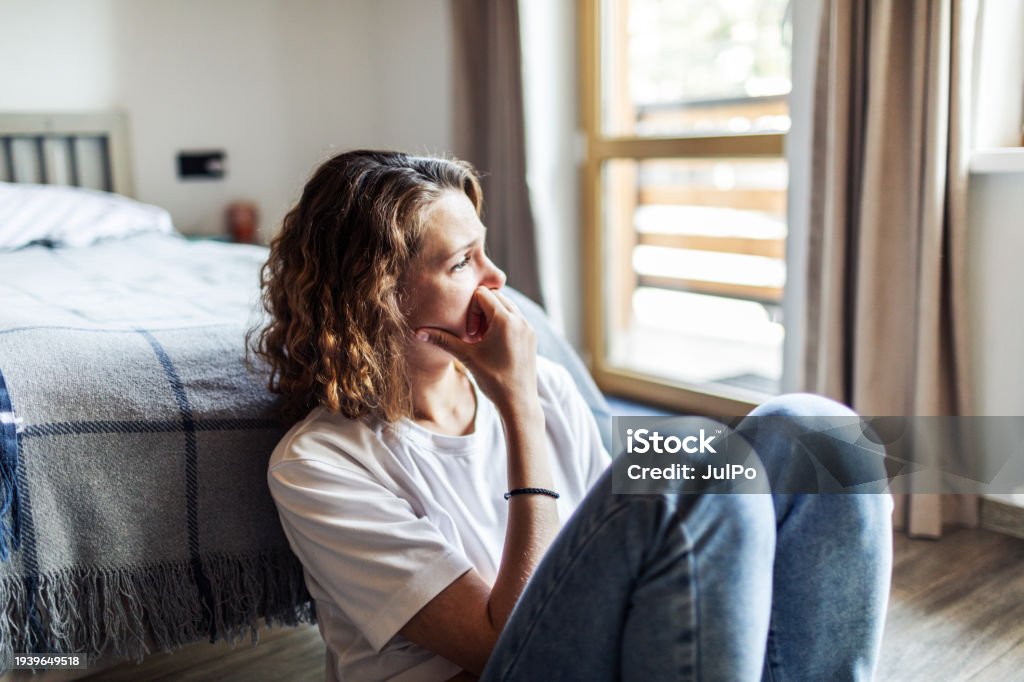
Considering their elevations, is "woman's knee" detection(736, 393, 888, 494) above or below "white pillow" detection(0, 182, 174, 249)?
below

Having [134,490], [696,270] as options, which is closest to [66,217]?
[134,490]

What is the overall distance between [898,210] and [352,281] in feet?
4.69

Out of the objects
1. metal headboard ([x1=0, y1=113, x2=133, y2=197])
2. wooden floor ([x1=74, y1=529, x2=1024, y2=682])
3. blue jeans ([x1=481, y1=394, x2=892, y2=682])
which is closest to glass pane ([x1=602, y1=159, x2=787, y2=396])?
wooden floor ([x1=74, y1=529, x2=1024, y2=682])

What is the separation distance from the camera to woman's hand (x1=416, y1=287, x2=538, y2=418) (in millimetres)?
1063

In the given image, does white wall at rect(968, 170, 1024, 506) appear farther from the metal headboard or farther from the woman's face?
the metal headboard

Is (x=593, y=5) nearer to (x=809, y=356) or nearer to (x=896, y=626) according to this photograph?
(x=809, y=356)

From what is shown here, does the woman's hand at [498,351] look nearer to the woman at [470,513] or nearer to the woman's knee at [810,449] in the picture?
the woman at [470,513]

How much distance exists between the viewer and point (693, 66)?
10.0 feet

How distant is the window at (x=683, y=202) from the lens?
286cm

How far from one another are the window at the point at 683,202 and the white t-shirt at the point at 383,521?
1805mm

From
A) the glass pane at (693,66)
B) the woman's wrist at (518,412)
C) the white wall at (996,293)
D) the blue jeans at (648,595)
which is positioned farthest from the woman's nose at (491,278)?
the glass pane at (693,66)

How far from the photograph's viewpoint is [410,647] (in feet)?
3.21

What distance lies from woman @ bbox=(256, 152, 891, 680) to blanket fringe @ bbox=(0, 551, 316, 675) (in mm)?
159

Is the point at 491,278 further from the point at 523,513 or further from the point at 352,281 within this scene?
the point at 523,513
